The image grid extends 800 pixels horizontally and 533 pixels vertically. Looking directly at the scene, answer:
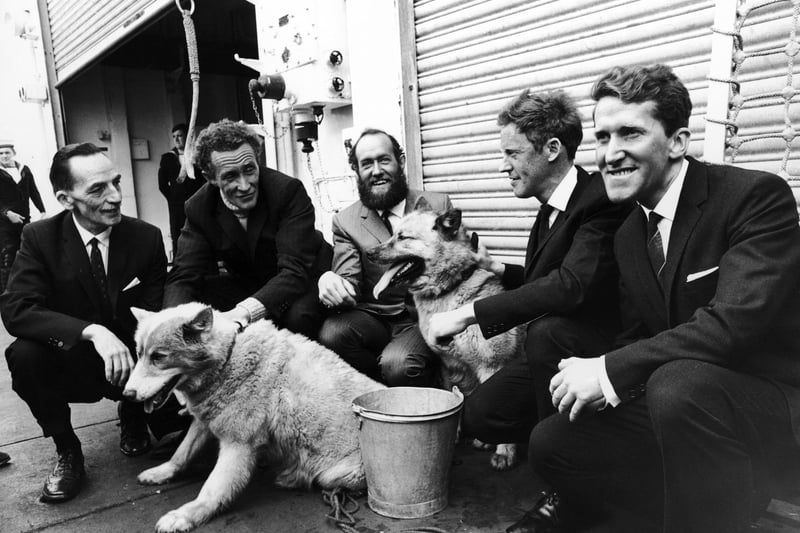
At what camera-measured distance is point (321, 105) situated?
487 centimetres

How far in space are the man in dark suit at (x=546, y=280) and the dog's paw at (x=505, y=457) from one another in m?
0.23

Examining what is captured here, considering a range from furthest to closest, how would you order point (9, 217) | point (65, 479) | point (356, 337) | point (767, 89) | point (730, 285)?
point (9, 217)
point (356, 337)
point (65, 479)
point (767, 89)
point (730, 285)

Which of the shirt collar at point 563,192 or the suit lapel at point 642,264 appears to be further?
the shirt collar at point 563,192

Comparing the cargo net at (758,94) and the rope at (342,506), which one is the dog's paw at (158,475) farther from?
the cargo net at (758,94)

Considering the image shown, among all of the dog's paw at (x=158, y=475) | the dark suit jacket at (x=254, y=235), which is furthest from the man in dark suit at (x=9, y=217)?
the dog's paw at (x=158, y=475)

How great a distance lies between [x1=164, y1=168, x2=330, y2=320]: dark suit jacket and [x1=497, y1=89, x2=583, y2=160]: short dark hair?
1.36 metres

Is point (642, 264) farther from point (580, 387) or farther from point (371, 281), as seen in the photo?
point (371, 281)

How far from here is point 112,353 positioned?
8.77ft

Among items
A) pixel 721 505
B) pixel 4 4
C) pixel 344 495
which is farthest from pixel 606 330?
pixel 4 4

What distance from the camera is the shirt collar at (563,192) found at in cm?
261

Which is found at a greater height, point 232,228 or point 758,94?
point 758,94

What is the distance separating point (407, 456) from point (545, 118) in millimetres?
1639

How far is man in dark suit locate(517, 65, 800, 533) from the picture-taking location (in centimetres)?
161

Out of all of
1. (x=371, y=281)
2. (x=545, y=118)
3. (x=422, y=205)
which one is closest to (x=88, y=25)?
(x=371, y=281)
